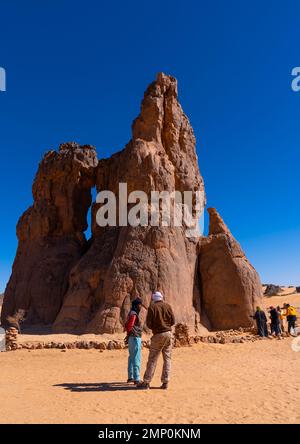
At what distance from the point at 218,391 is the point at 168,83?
17368 mm

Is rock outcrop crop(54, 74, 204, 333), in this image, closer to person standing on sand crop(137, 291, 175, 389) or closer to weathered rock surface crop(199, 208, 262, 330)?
weathered rock surface crop(199, 208, 262, 330)

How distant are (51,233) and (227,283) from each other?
10.7 meters

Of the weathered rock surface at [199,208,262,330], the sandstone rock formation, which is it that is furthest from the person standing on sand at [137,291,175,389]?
the weathered rock surface at [199,208,262,330]

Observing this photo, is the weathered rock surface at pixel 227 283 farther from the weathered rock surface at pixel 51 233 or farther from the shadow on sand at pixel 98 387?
the shadow on sand at pixel 98 387

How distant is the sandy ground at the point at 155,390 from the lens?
5.53m

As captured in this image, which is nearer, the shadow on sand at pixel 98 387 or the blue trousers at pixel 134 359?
the shadow on sand at pixel 98 387

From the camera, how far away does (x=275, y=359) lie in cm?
1054

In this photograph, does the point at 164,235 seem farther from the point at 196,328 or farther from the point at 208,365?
the point at 208,365

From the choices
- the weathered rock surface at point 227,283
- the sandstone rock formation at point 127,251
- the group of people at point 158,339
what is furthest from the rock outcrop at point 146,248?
the group of people at point 158,339

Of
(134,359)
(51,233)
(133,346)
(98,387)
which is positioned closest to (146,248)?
→ (51,233)

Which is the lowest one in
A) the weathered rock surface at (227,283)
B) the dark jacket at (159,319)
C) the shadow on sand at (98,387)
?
the shadow on sand at (98,387)

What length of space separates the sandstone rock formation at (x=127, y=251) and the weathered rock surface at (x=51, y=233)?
0.06 meters

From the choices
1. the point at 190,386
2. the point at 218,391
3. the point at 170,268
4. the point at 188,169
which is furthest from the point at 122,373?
the point at 188,169

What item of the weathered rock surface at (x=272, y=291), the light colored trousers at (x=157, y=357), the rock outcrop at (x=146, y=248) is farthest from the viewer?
the weathered rock surface at (x=272, y=291)
